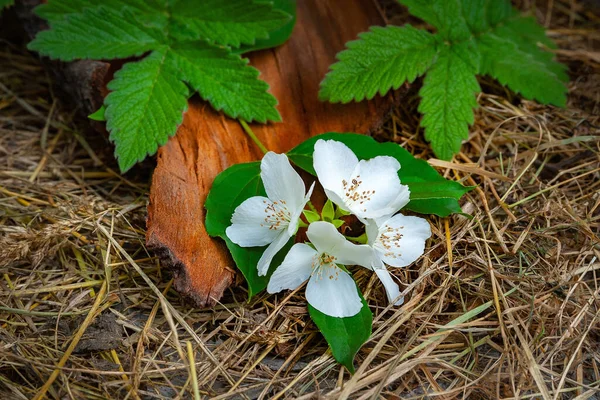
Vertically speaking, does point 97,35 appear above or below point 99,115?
above

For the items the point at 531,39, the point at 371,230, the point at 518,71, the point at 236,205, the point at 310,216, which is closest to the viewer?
the point at 371,230

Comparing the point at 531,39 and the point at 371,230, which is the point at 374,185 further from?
the point at 531,39

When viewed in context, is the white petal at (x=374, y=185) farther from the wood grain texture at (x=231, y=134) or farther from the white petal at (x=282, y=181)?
the wood grain texture at (x=231, y=134)

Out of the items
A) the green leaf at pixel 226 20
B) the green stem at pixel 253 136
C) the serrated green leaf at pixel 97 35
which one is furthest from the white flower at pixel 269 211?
the serrated green leaf at pixel 97 35

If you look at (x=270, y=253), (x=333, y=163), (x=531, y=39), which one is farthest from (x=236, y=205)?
(x=531, y=39)

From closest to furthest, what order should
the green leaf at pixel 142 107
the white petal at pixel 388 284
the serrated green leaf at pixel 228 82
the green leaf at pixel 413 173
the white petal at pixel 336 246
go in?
the white petal at pixel 336 246 → the white petal at pixel 388 284 → the green leaf at pixel 413 173 → the green leaf at pixel 142 107 → the serrated green leaf at pixel 228 82

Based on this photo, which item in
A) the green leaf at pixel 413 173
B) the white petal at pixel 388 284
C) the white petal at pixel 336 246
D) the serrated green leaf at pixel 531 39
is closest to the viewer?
the white petal at pixel 336 246

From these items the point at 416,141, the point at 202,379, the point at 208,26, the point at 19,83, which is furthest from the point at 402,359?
the point at 19,83

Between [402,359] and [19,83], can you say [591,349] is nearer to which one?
[402,359]
